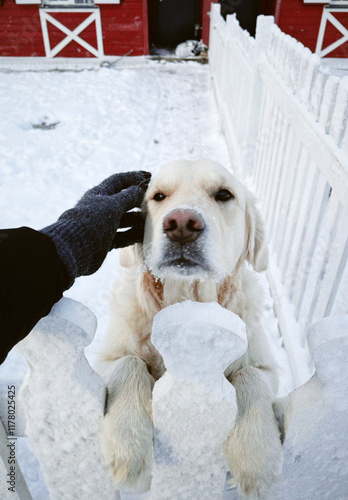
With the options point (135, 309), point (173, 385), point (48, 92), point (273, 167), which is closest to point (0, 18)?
point (48, 92)

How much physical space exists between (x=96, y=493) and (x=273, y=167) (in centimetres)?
305

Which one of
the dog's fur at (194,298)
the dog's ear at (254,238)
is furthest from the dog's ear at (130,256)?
the dog's ear at (254,238)

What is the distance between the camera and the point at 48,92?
8812 millimetres

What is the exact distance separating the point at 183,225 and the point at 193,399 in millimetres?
708

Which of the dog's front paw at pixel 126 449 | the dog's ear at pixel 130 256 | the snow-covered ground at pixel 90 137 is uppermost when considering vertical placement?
the dog's front paw at pixel 126 449

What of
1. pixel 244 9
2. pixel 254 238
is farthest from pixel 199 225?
pixel 244 9

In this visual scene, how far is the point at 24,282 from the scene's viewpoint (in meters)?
0.87

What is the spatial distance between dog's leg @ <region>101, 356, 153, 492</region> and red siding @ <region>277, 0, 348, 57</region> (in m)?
14.4

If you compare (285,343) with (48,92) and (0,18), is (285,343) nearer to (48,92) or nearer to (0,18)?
(48,92)

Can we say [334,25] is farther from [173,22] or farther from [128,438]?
[128,438]

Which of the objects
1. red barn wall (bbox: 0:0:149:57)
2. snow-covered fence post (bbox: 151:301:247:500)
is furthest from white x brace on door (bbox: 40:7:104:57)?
snow-covered fence post (bbox: 151:301:247:500)

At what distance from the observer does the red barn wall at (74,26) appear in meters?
12.1

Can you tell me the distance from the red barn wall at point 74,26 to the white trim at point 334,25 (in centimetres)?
606

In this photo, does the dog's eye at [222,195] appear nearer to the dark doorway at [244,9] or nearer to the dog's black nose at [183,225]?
the dog's black nose at [183,225]
